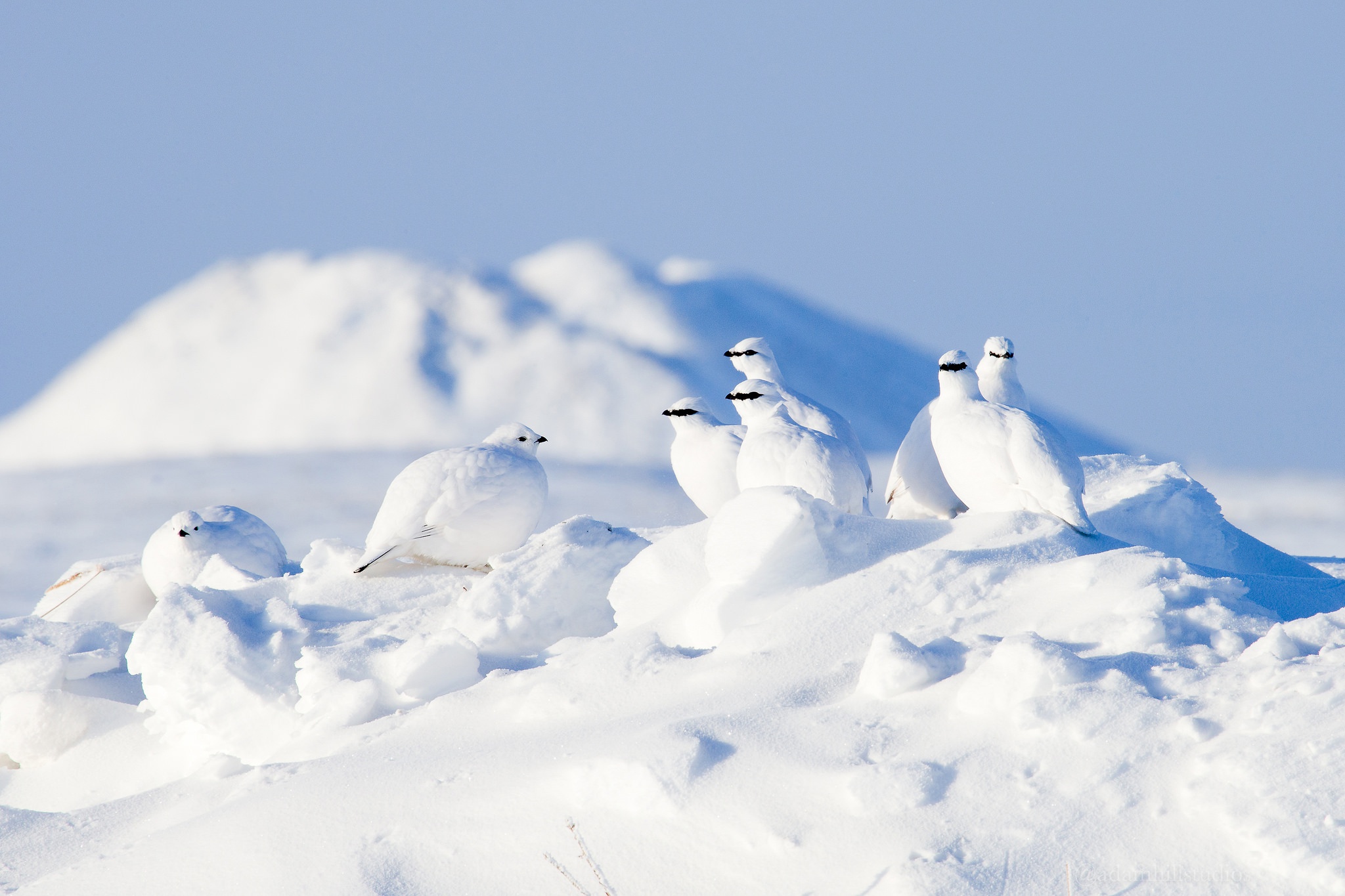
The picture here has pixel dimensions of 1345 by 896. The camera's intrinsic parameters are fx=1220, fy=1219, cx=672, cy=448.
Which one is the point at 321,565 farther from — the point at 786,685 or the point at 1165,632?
the point at 1165,632

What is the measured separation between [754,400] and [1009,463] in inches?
60.3

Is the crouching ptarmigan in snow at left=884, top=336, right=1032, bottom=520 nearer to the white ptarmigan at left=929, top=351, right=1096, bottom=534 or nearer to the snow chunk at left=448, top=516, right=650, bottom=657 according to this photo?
the white ptarmigan at left=929, top=351, right=1096, bottom=534

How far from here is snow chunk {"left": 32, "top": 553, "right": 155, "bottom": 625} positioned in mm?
7965

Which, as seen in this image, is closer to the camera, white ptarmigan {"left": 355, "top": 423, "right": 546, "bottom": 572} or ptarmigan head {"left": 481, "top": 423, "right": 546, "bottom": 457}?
white ptarmigan {"left": 355, "top": 423, "right": 546, "bottom": 572}

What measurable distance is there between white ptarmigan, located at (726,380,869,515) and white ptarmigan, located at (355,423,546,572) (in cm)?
128

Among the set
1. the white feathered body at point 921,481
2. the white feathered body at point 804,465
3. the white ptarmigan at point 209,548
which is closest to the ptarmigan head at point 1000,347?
the white feathered body at point 921,481

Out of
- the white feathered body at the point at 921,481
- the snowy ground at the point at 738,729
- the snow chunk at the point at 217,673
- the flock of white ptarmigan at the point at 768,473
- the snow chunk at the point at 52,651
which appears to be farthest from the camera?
the white feathered body at the point at 921,481

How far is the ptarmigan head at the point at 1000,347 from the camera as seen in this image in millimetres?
7199

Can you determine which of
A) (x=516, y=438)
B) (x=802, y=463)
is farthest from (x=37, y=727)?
(x=802, y=463)

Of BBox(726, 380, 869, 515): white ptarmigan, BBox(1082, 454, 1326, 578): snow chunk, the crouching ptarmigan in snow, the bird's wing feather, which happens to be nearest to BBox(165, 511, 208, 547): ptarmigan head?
BBox(726, 380, 869, 515): white ptarmigan

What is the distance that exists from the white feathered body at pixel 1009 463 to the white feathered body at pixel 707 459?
4.04ft

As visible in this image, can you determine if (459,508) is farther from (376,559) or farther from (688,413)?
(688,413)

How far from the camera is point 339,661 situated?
532 cm

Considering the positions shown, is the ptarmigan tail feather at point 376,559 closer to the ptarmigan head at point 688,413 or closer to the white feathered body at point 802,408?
the ptarmigan head at point 688,413
